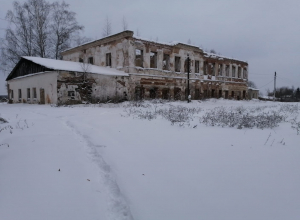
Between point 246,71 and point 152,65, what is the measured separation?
1745 centimetres

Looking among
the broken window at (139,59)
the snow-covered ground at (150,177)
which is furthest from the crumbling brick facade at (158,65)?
the snow-covered ground at (150,177)

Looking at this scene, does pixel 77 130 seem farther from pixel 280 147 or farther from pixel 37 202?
pixel 280 147

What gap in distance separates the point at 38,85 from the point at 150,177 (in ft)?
57.1

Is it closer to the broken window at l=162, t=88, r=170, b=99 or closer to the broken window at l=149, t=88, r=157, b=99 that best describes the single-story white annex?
the broken window at l=149, t=88, r=157, b=99

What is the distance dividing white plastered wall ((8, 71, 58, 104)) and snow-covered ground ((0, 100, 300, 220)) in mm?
11495

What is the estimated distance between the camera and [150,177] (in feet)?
9.51

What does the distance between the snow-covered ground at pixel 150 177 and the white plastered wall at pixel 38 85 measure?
11495 mm

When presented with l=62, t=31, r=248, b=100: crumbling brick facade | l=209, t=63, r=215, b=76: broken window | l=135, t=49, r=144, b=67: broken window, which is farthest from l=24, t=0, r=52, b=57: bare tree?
l=209, t=63, r=215, b=76: broken window

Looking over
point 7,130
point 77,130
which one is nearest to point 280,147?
point 77,130

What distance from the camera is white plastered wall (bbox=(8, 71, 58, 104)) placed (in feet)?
50.6

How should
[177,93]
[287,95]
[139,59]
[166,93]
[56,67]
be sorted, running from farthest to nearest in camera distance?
[287,95] < [177,93] < [166,93] < [139,59] < [56,67]

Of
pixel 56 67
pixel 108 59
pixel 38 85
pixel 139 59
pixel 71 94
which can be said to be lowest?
pixel 71 94

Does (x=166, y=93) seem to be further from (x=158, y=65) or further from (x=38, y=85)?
(x=38, y=85)


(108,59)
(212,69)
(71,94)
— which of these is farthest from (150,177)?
(212,69)
